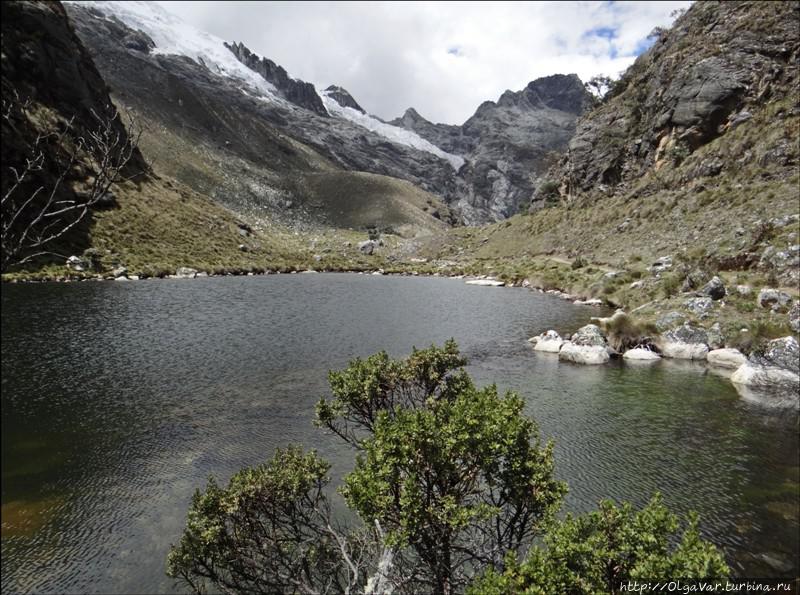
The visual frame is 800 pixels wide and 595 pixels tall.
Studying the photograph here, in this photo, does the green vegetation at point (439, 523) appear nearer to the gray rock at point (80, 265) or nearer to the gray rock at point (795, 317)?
the gray rock at point (795, 317)

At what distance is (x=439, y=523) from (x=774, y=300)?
42539mm

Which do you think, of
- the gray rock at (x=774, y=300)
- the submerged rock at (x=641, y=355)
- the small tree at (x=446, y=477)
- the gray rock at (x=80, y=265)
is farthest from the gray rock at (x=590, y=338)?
the gray rock at (x=80, y=265)

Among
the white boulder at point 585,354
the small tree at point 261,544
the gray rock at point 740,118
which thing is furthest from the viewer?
the gray rock at point 740,118

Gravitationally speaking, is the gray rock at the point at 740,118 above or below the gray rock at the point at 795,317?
above

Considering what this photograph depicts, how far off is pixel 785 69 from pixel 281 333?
9376cm

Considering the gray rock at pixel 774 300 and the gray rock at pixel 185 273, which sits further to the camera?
the gray rock at pixel 185 273

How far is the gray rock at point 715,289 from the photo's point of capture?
43406 mm

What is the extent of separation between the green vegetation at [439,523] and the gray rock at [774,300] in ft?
126

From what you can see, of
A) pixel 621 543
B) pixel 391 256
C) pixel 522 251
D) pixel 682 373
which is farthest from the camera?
pixel 391 256

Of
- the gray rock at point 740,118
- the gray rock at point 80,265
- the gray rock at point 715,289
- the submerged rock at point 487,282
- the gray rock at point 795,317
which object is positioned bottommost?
the gray rock at point 795,317

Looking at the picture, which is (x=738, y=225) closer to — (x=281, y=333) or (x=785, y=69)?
(x=785, y=69)

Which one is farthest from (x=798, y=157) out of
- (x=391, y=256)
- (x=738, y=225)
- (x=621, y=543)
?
(x=391, y=256)

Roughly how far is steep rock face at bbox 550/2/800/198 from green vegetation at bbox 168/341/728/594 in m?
84.5

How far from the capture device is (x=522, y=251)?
11869 centimetres
